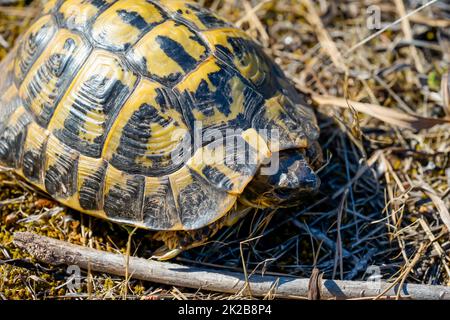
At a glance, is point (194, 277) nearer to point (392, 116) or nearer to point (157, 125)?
point (157, 125)

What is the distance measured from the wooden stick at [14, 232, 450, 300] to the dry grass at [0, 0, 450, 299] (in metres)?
0.09

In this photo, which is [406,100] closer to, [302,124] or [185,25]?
[302,124]

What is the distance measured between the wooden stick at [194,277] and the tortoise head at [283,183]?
0.49 meters

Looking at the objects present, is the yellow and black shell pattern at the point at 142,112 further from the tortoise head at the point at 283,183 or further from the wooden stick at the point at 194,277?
the wooden stick at the point at 194,277

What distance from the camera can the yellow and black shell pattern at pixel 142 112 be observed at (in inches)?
136

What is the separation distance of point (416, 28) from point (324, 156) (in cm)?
153

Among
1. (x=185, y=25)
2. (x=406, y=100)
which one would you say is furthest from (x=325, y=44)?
(x=185, y=25)

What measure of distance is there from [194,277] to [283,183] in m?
0.84

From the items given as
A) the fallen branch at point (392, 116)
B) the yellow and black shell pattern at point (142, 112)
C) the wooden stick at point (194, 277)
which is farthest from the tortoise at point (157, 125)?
the fallen branch at point (392, 116)

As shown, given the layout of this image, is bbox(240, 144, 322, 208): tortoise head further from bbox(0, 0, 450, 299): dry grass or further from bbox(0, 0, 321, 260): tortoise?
bbox(0, 0, 450, 299): dry grass

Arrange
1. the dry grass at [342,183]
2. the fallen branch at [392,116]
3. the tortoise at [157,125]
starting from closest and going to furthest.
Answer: the tortoise at [157,125], the dry grass at [342,183], the fallen branch at [392,116]

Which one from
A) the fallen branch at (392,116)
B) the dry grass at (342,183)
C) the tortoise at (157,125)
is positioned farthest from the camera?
the fallen branch at (392,116)

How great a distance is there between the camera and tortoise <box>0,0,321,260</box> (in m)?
3.46

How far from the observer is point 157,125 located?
3467 mm
